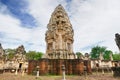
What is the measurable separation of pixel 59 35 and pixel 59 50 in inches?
126

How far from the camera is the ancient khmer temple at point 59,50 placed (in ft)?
69.1

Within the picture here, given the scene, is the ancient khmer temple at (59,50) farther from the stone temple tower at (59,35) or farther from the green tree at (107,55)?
the green tree at (107,55)

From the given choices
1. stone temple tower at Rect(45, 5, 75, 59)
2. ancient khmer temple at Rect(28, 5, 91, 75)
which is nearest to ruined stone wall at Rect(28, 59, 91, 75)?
ancient khmer temple at Rect(28, 5, 91, 75)

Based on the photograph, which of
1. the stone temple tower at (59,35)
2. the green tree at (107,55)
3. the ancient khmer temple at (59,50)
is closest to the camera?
the ancient khmer temple at (59,50)

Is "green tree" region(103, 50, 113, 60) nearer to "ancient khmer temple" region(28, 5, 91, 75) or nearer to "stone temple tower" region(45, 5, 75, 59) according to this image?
"ancient khmer temple" region(28, 5, 91, 75)

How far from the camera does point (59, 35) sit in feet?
92.0

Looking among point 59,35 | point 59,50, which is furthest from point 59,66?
point 59,35

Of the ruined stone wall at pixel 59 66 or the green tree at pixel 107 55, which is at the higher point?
the green tree at pixel 107 55

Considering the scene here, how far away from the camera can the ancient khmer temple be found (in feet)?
69.1

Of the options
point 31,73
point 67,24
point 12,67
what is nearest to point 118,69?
point 31,73

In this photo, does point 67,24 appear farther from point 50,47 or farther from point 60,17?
point 50,47

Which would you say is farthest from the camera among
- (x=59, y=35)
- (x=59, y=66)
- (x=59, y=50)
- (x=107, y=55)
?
(x=107, y=55)

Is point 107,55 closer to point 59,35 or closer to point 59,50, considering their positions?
point 59,35

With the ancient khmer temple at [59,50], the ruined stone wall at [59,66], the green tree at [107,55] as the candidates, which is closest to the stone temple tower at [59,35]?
the ancient khmer temple at [59,50]
